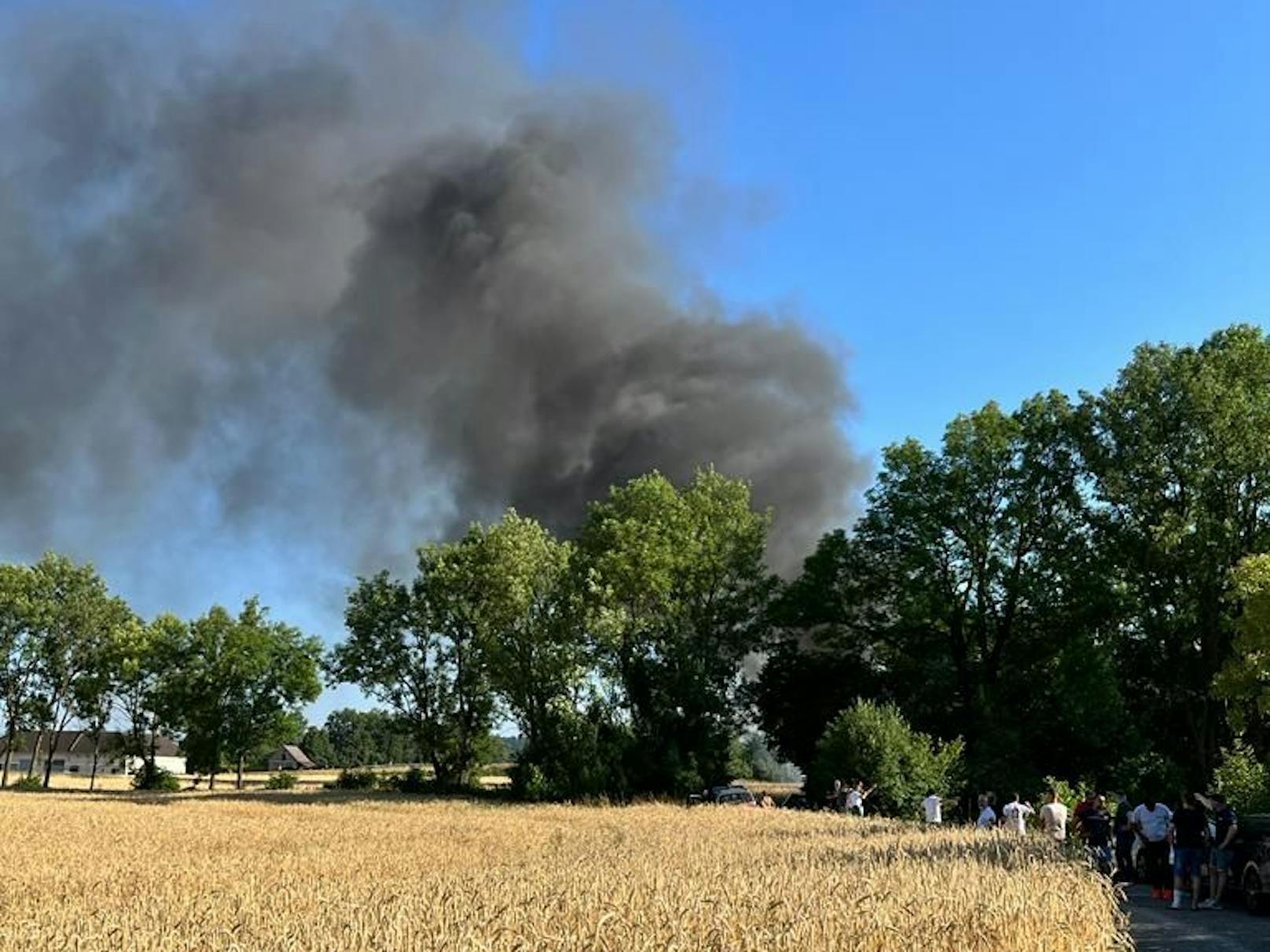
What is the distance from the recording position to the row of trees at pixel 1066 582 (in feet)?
158

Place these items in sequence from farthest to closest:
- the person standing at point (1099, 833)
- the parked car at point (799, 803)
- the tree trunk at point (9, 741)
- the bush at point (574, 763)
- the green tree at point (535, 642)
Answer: the tree trunk at point (9, 741) < the green tree at point (535, 642) < the bush at point (574, 763) < the parked car at point (799, 803) < the person standing at point (1099, 833)

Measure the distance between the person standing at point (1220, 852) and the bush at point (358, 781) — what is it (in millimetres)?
57585

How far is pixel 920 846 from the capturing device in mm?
16000

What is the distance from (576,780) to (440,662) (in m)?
18.9

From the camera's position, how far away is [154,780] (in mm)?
76812

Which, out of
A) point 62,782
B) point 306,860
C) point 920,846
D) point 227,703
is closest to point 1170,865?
point 920,846

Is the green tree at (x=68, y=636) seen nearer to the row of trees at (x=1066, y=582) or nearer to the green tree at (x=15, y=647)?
the green tree at (x=15, y=647)

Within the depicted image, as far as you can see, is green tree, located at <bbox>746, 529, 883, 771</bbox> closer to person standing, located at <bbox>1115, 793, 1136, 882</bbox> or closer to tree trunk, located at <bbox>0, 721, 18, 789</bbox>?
person standing, located at <bbox>1115, 793, 1136, 882</bbox>

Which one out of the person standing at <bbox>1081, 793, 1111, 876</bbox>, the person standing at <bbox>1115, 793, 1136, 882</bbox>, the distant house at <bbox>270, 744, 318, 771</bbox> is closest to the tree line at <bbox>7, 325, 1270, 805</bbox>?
the person standing at <bbox>1115, 793, 1136, 882</bbox>

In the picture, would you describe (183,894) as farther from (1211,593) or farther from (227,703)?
(227,703)

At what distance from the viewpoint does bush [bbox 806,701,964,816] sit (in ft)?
133

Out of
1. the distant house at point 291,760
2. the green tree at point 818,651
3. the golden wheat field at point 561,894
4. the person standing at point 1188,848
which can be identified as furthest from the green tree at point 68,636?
the distant house at point 291,760

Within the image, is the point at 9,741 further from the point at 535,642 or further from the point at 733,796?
the point at 733,796

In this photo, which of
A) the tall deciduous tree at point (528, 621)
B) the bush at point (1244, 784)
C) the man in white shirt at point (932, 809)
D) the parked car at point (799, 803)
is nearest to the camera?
the bush at point (1244, 784)
